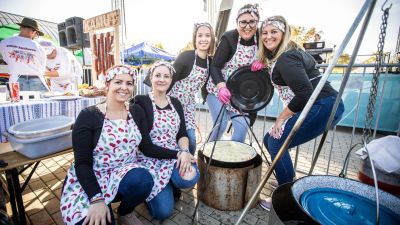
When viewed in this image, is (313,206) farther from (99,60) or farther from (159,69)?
(99,60)

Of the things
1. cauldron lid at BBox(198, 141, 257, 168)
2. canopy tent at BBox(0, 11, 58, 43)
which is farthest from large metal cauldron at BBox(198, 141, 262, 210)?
canopy tent at BBox(0, 11, 58, 43)

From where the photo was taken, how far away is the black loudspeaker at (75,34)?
900 cm

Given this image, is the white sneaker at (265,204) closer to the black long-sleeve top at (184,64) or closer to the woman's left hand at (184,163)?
the woman's left hand at (184,163)

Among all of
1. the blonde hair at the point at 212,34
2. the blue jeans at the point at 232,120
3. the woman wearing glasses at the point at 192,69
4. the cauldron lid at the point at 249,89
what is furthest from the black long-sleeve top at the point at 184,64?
the cauldron lid at the point at 249,89

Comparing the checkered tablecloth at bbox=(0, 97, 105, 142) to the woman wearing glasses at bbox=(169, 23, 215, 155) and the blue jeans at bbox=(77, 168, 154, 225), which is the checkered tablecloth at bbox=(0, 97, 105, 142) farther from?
the blue jeans at bbox=(77, 168, 154, 225)

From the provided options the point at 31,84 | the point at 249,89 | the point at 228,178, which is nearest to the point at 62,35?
the point at 31,84

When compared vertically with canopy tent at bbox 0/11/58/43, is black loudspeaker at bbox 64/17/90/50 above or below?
below

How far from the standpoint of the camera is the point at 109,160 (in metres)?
1.89

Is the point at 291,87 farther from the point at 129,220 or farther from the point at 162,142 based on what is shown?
the point at 129,220

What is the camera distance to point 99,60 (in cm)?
491

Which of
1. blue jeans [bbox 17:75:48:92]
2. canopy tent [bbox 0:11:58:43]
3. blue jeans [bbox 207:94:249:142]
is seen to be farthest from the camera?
canopy tent [bbox 0:11:58:43]

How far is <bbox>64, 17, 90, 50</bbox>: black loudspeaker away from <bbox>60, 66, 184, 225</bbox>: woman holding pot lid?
851cm

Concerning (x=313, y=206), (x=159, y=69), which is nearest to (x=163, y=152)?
(x=159, y=69)

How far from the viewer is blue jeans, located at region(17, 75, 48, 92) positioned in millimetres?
3820
